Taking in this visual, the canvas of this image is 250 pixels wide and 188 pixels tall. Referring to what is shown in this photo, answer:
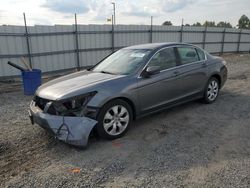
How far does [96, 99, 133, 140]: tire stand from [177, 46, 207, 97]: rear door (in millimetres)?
1631

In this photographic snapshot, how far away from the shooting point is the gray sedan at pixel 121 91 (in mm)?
3656

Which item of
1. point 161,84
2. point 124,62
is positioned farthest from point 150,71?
point 124,62

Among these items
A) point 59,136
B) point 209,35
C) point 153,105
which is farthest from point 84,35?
point 209,35

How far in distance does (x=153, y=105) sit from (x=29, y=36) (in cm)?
741

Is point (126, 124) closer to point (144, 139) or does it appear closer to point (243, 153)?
point (144, 139)

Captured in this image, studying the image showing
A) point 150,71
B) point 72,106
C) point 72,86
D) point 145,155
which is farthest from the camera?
point 150,71

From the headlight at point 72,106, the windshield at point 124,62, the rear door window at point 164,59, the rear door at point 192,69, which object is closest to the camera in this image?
the headlight at point 72,106

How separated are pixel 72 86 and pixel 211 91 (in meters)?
3.54

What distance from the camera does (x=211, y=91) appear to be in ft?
19.2

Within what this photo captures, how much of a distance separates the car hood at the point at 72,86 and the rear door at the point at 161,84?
1.94 feet

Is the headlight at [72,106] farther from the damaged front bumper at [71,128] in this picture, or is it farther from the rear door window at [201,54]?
the rear door window at [201,54]

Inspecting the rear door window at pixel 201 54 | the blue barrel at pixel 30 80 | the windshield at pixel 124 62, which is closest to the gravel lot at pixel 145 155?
the windshield at pixel 124 62

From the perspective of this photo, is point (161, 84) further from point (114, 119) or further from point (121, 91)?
point (114, 119)

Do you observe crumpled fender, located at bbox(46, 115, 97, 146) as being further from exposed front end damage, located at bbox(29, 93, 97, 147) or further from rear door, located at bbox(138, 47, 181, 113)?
rear door, located at bbox(138, 47, 181, 113)
